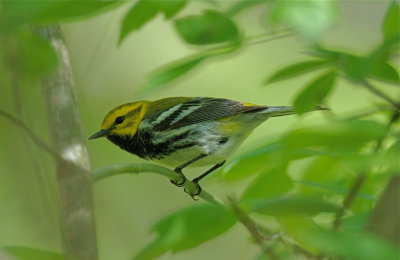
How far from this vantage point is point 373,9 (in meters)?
3.51

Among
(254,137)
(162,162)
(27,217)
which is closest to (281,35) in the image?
(162,162)

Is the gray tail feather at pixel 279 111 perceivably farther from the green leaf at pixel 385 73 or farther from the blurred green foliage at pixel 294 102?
the green leaf at pixel 385 73

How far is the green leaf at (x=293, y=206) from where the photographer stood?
2.10ft

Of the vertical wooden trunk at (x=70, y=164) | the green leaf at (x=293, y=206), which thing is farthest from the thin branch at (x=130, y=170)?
the green leaf at (x=293, y=206)

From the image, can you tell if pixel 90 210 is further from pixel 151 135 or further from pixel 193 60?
pixel 151 135

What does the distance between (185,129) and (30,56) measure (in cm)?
172

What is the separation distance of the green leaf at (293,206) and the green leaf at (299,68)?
18 cm

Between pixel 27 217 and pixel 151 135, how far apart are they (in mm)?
827

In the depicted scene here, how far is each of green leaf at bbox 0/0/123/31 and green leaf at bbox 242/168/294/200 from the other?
12.0 inches

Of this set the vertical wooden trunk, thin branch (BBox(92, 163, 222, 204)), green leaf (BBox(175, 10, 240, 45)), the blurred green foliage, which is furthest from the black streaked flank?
green leaf (BBox(175, 10, 240, 45))

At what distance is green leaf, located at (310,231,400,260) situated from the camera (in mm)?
518

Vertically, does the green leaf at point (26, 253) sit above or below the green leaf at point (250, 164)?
above

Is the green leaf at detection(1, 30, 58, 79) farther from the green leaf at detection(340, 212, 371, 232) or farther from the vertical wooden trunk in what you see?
the green leaf at detection(340, 212, 371, 232)

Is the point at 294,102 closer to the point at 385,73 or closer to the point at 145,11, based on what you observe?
the point at 385,73
